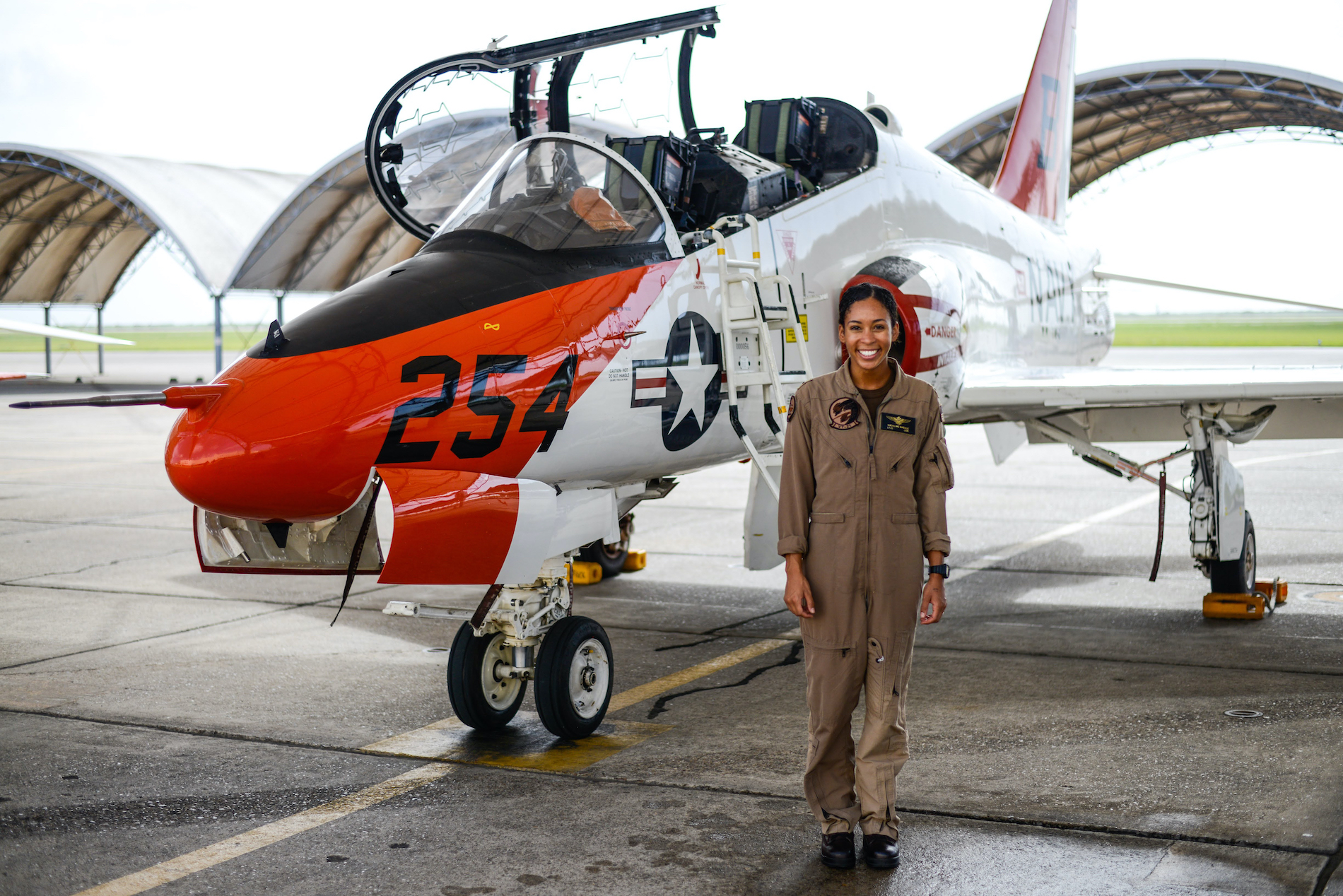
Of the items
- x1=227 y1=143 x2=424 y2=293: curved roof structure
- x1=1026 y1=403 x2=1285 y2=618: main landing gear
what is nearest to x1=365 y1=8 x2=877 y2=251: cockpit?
x1=1026 y1=403 x2=1285 y2=618: main landing gear

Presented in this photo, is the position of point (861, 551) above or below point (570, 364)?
below

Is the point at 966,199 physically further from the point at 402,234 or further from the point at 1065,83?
the point at 402,234

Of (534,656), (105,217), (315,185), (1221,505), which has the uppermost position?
(105,217)

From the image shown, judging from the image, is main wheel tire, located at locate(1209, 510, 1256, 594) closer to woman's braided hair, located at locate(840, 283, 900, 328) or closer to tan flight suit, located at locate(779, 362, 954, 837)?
tan flight suit, located at locate(779, 362, 954, 837)

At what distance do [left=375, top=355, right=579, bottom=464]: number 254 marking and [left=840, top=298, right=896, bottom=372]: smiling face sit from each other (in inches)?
53.7

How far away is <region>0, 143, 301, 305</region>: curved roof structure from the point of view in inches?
1330

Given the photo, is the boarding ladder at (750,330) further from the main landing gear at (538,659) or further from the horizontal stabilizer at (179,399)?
the horizontal stabilizer at (179,399)

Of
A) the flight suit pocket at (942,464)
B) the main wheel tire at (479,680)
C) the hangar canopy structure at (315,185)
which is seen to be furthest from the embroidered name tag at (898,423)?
the hangar canopy structure at (315,185)

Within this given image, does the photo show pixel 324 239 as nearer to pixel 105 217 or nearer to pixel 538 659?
pixel 105 217

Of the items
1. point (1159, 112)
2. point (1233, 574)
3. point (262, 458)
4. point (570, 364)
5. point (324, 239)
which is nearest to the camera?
point (262, 458)

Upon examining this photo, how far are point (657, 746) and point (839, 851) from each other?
1421mm

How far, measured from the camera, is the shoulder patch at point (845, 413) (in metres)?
3.93

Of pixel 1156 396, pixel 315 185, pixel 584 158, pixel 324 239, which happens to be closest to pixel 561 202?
pixel 584 158

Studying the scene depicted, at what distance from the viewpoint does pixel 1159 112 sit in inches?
1294
